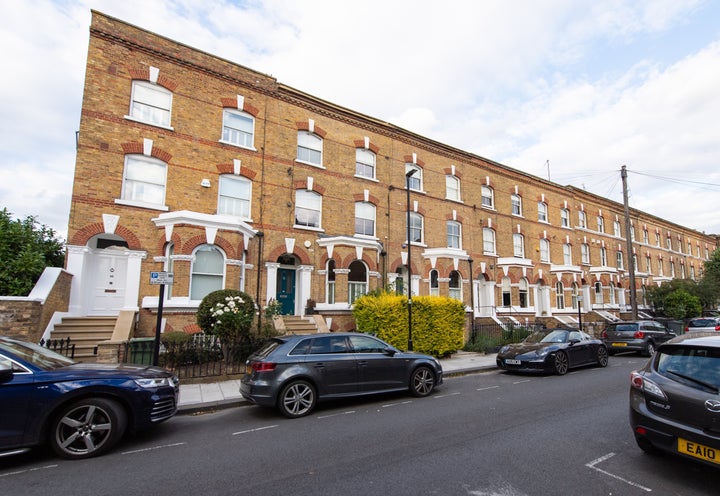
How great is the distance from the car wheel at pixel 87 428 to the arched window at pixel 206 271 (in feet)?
26.5

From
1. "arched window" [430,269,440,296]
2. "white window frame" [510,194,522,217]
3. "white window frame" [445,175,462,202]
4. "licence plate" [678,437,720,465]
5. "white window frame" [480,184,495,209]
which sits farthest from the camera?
"white window frame" [510,194,522,217]

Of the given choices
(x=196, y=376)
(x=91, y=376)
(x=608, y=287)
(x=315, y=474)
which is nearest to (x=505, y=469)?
(x=315, y=474)

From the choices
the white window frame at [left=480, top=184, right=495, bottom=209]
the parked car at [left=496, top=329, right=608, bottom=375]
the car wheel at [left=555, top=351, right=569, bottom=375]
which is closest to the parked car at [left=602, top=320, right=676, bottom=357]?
the parked car at [left=496, top=329, right=608, bottom=375]

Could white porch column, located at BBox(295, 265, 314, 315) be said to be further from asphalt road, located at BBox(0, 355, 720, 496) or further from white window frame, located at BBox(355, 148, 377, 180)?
asphalt road, located at BBox(0, 355, 720, 496)

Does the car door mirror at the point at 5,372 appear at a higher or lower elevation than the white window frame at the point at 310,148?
lower

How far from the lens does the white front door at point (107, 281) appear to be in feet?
39.9

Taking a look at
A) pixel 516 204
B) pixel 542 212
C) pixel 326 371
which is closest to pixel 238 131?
pixel 326 371

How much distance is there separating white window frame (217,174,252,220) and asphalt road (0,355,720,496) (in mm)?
9205

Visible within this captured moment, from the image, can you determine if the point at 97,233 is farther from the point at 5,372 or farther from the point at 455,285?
the point at 455,285

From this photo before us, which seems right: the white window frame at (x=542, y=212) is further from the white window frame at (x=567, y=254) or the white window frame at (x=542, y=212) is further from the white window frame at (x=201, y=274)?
the white window frame at (x=201, y=274)

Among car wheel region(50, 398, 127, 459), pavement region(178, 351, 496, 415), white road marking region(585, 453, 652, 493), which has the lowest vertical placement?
pavement region(178, 351, 496, 415)

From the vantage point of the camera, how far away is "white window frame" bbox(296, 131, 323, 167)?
54.7ft

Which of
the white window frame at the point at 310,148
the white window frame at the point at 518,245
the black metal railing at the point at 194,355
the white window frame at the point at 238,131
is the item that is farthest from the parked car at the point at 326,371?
the white window frame at the point at 518,245

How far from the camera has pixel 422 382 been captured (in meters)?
8.09
